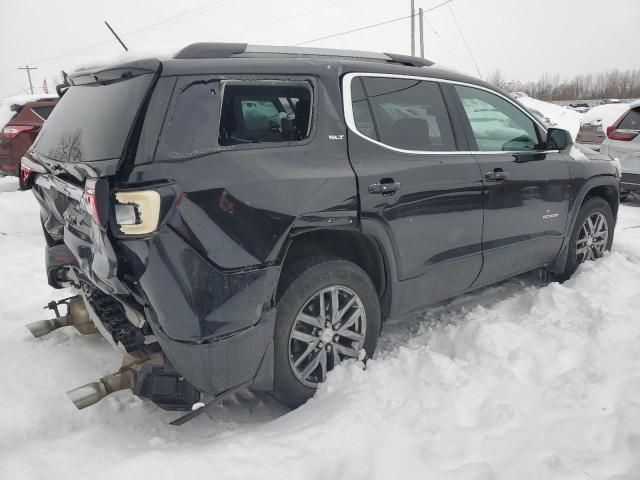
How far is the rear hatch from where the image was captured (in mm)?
2164

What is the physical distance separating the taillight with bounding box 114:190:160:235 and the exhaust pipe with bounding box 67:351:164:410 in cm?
72

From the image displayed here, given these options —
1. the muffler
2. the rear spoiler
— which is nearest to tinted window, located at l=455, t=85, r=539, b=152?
the rear spoiler

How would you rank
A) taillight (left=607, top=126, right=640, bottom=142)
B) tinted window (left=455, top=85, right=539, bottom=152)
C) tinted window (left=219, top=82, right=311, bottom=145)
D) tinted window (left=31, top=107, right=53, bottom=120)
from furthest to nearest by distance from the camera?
tinted window (left=31, top=107, right=53, bottom=120), taillight (left=607, top=126, right=640, bottom=142), tinted window (left=455, top=85, right=539, bottom=152), tinted window (left=219, top=82, right=311, bottom=145)

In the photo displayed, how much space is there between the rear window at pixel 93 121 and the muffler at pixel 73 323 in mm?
973

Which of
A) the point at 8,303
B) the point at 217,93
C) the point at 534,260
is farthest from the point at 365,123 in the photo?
the point at 8,303

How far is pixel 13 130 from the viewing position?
30.5 ft

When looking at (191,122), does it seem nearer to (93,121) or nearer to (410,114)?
(93,121)

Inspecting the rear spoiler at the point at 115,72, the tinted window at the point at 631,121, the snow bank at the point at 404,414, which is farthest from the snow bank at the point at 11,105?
the tinted window at the point at 631,121

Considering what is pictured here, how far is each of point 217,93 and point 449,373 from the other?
1.98 m

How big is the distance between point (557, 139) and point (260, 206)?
285 cm

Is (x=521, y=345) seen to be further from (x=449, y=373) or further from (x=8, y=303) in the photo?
(x=8, y=303)

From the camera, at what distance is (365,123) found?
2832 mm

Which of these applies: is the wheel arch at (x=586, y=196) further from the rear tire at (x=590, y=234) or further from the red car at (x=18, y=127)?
the red car at (x=18, y=127)

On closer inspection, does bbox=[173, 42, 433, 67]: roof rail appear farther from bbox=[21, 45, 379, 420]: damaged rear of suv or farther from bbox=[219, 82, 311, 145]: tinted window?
bbox=[219, 82, 311, 145]: tinted window
